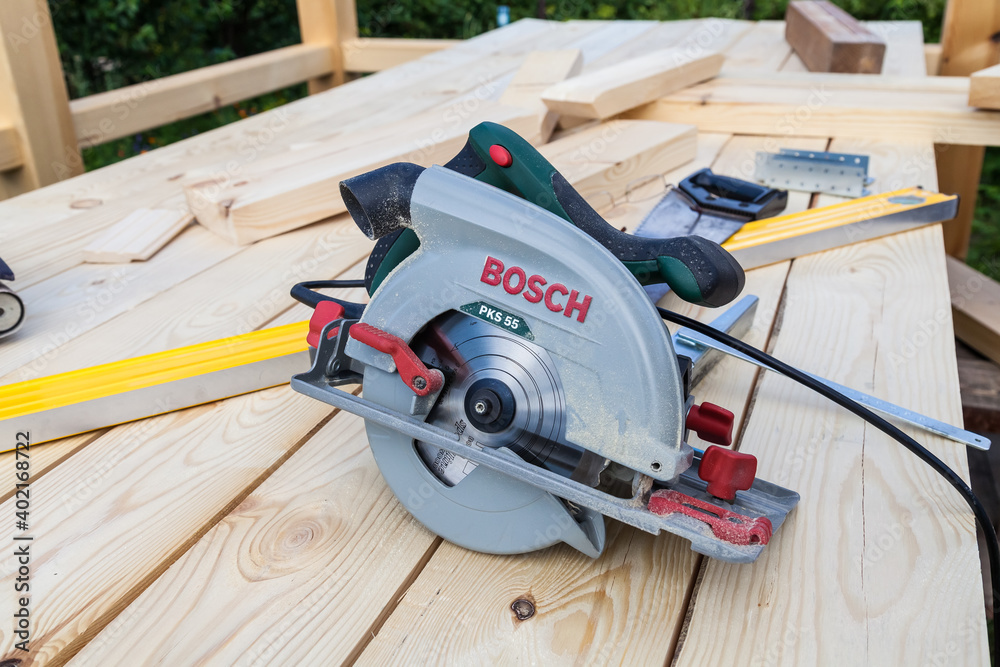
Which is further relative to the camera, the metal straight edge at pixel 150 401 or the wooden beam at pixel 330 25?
the wooden beam at pixel 330 25

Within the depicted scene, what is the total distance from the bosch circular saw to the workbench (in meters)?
0.08

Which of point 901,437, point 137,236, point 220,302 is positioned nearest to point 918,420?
point 901,437

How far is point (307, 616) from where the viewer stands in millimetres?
946

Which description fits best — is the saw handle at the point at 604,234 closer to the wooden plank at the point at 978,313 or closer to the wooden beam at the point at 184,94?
the wooden plank at the point at 978,313

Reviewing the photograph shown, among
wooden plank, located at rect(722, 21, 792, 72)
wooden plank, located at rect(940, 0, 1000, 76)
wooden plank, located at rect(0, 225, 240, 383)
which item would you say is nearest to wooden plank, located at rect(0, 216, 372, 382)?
wooden plank, located at rect(0, 225, 240, 383)

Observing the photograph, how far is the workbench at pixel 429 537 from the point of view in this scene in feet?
2.99

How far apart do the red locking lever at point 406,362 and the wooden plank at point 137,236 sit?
48.5 inches

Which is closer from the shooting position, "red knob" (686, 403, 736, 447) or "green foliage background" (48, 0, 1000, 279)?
"red knob" (686, 403, 736, 447)

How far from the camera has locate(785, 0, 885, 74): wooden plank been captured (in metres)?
3.21

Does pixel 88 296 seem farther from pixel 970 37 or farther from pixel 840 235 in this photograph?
pixel 970 37

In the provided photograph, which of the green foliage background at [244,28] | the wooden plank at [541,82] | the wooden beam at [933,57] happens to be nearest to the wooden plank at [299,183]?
the wooden plank at [541,82]

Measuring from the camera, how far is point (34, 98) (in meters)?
2.58

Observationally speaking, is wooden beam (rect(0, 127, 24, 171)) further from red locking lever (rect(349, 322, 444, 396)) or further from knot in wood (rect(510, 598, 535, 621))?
knot in wood (rect(510, 598, 535, 621))

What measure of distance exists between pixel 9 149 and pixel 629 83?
204 cm
